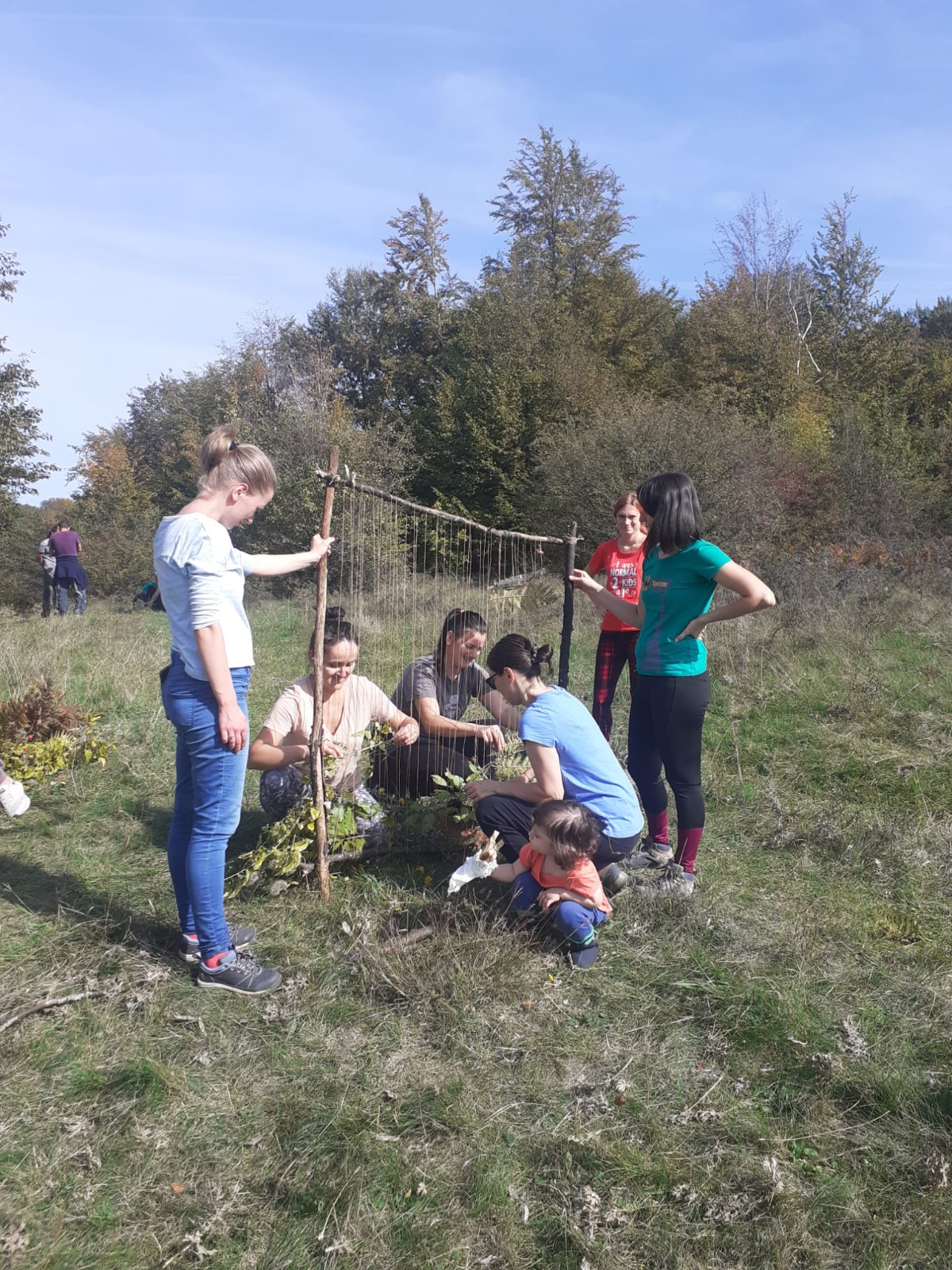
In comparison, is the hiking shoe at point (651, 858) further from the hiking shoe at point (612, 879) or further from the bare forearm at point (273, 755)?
the bare forearm at point (273, 755)

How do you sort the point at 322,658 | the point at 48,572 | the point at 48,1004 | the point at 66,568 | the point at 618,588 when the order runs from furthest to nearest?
1. the point at 48,572
2. the point at 66,568
3. the point at 618,588
4. the point at 322,658
5. the point at 48,1004

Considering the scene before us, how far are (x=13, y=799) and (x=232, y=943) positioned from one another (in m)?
1.51

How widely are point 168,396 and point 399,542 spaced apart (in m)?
41.5

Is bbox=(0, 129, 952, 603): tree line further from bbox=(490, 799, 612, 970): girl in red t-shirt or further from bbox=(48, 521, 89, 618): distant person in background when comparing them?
bbox=(490, 799, 612, 970): girl in red t-shirt

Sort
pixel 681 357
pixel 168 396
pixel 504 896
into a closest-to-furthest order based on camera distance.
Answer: pixel 504 896 < pixel 681 357 < pixel 168 396

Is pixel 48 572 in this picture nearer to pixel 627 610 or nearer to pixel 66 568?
pixel 66 568

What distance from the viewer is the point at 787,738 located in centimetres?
629

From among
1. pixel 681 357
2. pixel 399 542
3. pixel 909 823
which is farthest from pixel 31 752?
pixel 681 357

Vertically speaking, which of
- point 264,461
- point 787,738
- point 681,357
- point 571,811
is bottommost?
point 787,738

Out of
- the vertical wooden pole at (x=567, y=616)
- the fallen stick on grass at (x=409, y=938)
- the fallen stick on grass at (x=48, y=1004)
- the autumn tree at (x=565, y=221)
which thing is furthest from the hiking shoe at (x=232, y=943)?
the autumn tree at (x=565, y=221)

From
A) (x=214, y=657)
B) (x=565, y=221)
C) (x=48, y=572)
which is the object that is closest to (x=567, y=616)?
(x=214, y=657)

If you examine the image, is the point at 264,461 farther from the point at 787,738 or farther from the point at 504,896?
the point at 787,738

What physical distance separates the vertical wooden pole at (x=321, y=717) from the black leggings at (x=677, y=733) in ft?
4.53

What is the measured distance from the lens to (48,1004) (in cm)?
293
